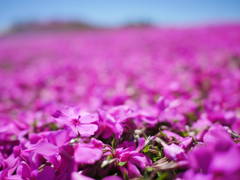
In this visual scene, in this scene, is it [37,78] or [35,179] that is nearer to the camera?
[35,179]

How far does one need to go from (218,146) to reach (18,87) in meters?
3.28

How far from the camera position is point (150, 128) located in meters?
1.25

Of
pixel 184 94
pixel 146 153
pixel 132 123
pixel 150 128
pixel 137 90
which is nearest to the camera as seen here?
pixel 146 153

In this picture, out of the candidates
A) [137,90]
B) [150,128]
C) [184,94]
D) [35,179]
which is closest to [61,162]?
[35,179]

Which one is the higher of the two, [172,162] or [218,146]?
[218,146]

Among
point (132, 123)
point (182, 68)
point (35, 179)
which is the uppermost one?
point (182, 68)

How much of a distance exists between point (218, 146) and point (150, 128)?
2.12 ft

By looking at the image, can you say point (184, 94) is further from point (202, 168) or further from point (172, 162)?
point (202, 168)

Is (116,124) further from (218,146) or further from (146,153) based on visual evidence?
(218,146)

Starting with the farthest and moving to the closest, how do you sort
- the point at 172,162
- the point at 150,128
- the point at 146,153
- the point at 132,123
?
the point at 150,128 < the point at 132,123 < the point at 146,153 < the point at 172,162

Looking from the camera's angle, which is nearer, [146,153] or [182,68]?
[146,153]

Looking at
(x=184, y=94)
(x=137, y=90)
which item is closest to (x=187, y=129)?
(x=184, y=94)

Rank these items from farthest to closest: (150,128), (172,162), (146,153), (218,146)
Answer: (150,128) → (146,153) → (172,162) → (218,146)

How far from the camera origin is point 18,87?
11.3 feet
